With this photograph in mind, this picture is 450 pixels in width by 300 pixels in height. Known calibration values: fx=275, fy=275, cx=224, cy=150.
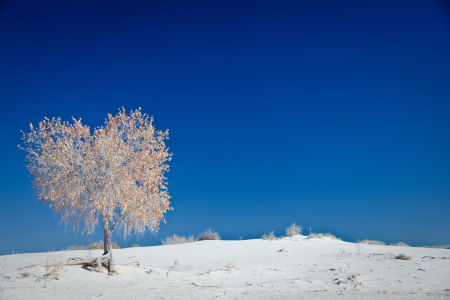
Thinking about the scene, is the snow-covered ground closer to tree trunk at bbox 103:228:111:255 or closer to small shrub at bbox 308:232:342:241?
tree trunk at bbox 103:228:111:255

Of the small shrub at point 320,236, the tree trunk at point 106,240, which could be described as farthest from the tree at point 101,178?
the small shrub at point 320,236

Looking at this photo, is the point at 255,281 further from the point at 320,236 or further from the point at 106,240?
the point at 320,236

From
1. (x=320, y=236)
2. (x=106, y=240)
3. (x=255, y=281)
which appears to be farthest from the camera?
(x=320, y=236)

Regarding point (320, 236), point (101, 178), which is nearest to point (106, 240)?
point (101, 178)

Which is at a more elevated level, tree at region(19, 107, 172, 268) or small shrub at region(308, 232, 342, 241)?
tree at region(19, 107, 172, 268)

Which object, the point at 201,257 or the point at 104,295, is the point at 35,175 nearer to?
the point at 104,295

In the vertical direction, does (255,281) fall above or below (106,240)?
below

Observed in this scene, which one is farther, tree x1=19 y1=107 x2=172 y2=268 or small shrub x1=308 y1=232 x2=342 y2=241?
small shrub x1=308 y1=232 x2=342 y2=241

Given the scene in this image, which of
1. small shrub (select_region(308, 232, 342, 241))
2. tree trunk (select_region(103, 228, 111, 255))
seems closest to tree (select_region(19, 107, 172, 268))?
tree trunk (select_region(103, 228, 111, 255))

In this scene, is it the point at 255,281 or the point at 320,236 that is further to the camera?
the point at 320,236

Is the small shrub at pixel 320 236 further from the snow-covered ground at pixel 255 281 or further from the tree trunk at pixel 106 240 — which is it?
the tree trunk at pixel 106 240

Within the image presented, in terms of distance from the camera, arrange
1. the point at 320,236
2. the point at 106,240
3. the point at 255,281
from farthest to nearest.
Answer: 1. the point at 320,236
2. the point at 106,240
3. the point at 255,281

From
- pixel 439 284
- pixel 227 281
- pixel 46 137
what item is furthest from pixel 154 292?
pixel 46 137

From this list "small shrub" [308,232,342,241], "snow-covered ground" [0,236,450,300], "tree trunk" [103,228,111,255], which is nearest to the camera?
"snow-covered ground" [0,236,450,300]
